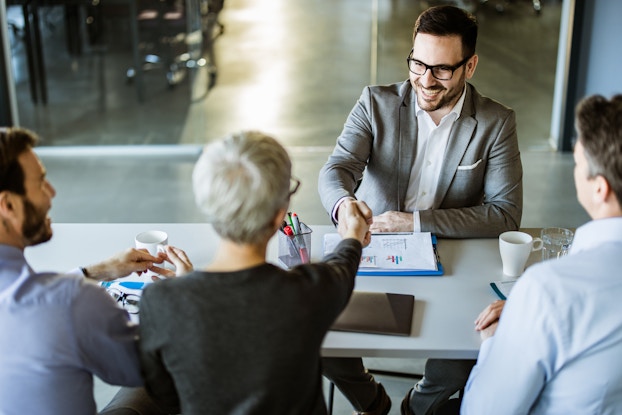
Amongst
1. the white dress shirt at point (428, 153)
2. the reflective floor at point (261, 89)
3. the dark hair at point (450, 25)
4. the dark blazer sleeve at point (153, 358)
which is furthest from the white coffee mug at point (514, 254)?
the reflective floor at point (261, 89)

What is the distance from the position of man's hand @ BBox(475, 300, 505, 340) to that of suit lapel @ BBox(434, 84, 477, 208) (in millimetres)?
790

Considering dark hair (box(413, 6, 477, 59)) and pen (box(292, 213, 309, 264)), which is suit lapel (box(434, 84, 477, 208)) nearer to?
dark hair (box(413, 6, 477, 59))

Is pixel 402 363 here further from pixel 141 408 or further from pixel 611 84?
pixel 611 84

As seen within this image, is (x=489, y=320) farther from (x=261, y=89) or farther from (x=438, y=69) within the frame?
(x=261, y=89)

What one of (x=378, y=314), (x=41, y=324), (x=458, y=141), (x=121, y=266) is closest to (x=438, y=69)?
(x=458, y=141)

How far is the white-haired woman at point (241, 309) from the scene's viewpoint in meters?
1.35

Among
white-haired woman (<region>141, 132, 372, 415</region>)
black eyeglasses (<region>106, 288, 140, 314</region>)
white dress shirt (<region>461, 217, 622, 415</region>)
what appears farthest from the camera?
black eyeglasses (<region>106, 288, 140, 314</region>)

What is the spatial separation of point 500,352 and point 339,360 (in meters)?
0.79

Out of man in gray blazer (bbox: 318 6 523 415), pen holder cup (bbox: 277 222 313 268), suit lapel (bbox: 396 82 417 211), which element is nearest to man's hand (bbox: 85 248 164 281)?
pen holder cup (bbox: 277 222 313 268)

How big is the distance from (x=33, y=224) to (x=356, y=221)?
75 centimetres

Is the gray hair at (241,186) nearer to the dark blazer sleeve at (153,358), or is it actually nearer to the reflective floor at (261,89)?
the dark blazer sleeve at (153,358)

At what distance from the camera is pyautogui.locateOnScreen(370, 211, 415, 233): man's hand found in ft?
7.49

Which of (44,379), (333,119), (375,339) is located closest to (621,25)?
(333,119)

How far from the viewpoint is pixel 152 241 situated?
2.11m
